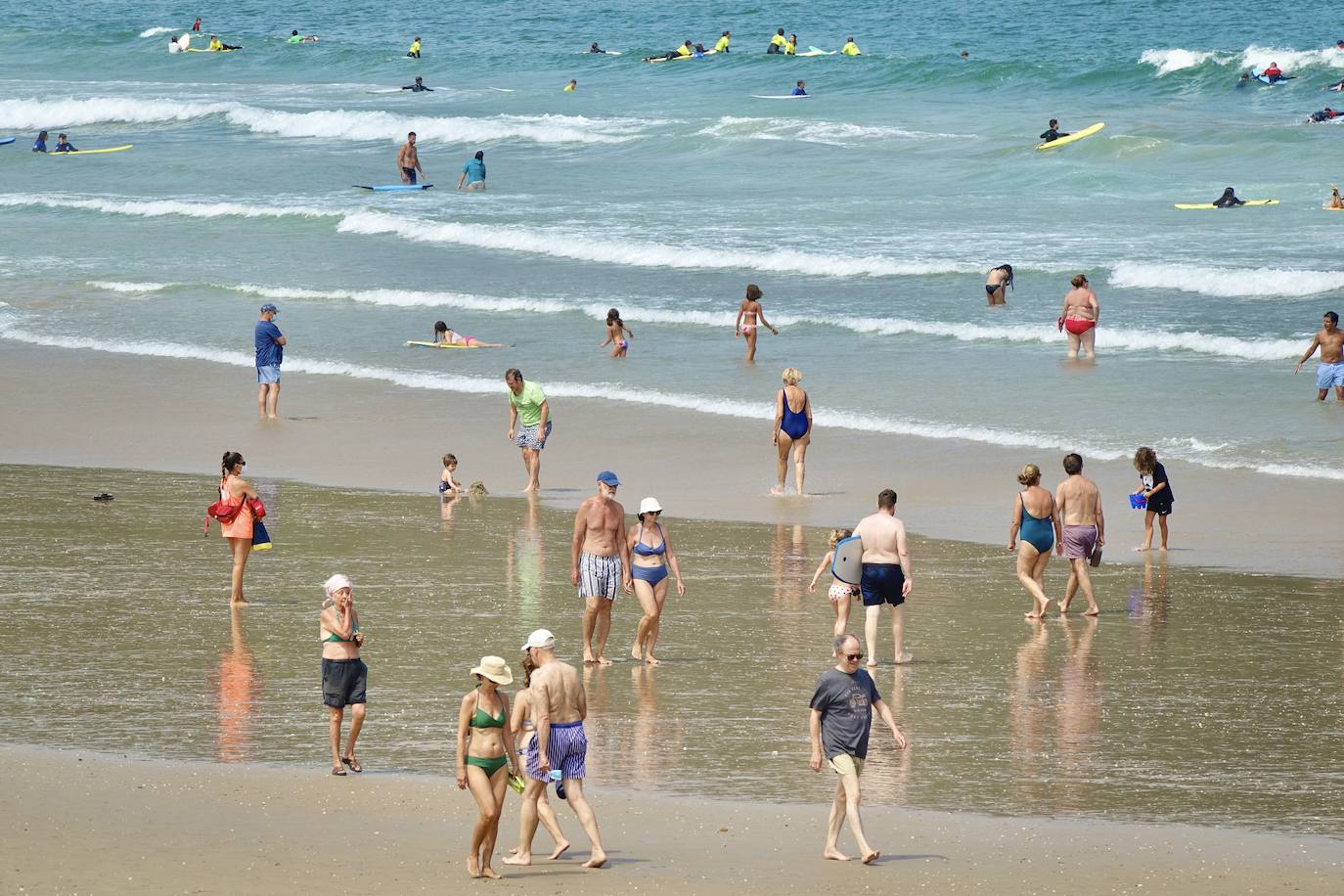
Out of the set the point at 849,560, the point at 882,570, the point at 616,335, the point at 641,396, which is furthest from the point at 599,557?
the point at 616,335

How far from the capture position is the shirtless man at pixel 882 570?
1271cm

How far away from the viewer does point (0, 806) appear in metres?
9.65

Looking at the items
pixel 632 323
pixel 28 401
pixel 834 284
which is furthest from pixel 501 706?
pixel 834 284

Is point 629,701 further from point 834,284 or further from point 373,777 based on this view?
point 834,284

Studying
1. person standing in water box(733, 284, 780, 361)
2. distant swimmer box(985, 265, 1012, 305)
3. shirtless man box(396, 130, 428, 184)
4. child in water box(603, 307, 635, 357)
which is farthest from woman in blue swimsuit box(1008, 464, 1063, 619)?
shirtless man box(396, 130, 428, 184)

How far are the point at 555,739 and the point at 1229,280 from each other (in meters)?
23.6

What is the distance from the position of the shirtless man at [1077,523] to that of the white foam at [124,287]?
21797mm

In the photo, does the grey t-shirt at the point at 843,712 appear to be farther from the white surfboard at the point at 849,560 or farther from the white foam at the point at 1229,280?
the white foam at the point at 1229,280

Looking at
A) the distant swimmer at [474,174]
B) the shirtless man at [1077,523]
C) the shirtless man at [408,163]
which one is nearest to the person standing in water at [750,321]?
the shirtless man at [1077,523]

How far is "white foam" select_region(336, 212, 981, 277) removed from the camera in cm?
3250

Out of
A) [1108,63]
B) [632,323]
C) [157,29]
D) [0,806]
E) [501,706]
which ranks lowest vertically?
[0,806]

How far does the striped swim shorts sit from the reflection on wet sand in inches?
89.9

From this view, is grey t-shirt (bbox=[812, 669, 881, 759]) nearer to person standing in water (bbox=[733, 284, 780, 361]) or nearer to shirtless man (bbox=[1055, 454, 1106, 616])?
shirtless man (bbox=[1055, 454, 1106, 616])

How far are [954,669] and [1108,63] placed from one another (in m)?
52.4
